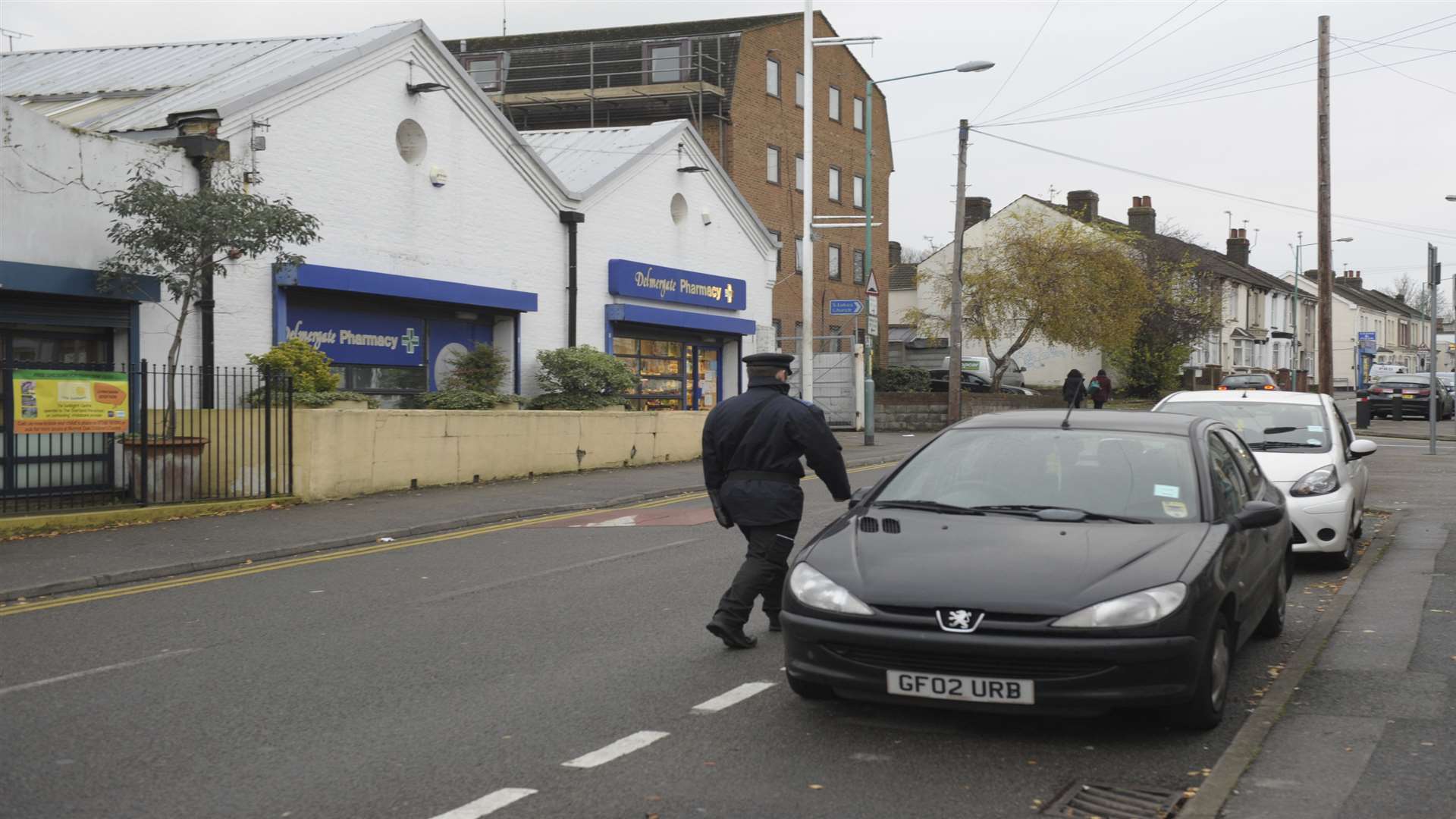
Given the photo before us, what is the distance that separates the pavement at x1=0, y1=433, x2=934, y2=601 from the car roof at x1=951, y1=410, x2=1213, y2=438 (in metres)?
7.26

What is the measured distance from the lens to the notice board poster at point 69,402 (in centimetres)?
1397

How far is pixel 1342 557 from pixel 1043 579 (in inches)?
248

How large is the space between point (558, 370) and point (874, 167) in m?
33.3

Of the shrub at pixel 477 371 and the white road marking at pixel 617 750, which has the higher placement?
the shrub at pixel 477 371

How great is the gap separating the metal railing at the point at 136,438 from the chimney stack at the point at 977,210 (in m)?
50.8

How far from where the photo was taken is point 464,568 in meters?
11.2

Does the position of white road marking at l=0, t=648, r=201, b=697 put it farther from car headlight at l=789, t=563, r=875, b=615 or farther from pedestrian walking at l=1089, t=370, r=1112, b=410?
pedestrian walking at l=1089, t=370, r=1112, b=410

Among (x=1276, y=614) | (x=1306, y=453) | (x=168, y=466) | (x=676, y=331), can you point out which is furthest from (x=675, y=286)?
(x=1276, y=614)

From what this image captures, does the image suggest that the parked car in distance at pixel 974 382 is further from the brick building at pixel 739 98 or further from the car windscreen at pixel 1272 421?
the car windscreen at pixel 1272 421

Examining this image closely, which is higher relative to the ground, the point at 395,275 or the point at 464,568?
the point at 395,275

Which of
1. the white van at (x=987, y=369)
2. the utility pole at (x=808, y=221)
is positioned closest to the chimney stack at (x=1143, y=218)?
the white van at (x=987, y=369)

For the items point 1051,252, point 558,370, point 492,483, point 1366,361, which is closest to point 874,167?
point 1051,252

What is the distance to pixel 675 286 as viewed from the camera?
2892 centimetres

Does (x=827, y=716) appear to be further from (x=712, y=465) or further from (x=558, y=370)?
(x=558, y=370)
